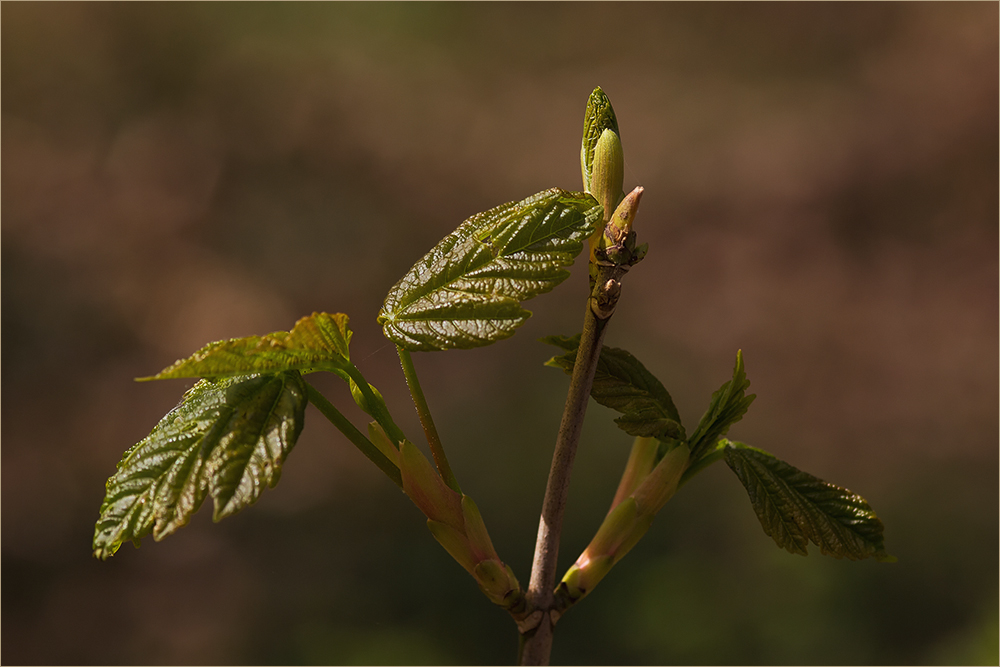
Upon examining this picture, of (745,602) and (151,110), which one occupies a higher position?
(151,110)

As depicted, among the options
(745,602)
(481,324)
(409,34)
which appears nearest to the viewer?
(481,324)

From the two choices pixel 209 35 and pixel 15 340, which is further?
pixel 209 35

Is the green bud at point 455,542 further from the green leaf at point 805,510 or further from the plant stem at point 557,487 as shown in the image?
the green leaf at point 805,510

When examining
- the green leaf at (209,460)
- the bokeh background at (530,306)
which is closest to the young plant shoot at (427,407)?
the green leaf at (209,460)

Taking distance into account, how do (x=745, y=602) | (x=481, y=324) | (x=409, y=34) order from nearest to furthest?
(x=481, y=324) → (x=745, y=602) → (x=409, y=34)

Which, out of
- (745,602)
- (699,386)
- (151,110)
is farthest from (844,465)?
(151,110)

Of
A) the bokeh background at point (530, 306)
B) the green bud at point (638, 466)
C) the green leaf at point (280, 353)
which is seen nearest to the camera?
the green leaf at point (280, 353)

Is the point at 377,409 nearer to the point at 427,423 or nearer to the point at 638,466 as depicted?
the point at 427,423

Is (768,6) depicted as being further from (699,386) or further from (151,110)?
(151,110)
